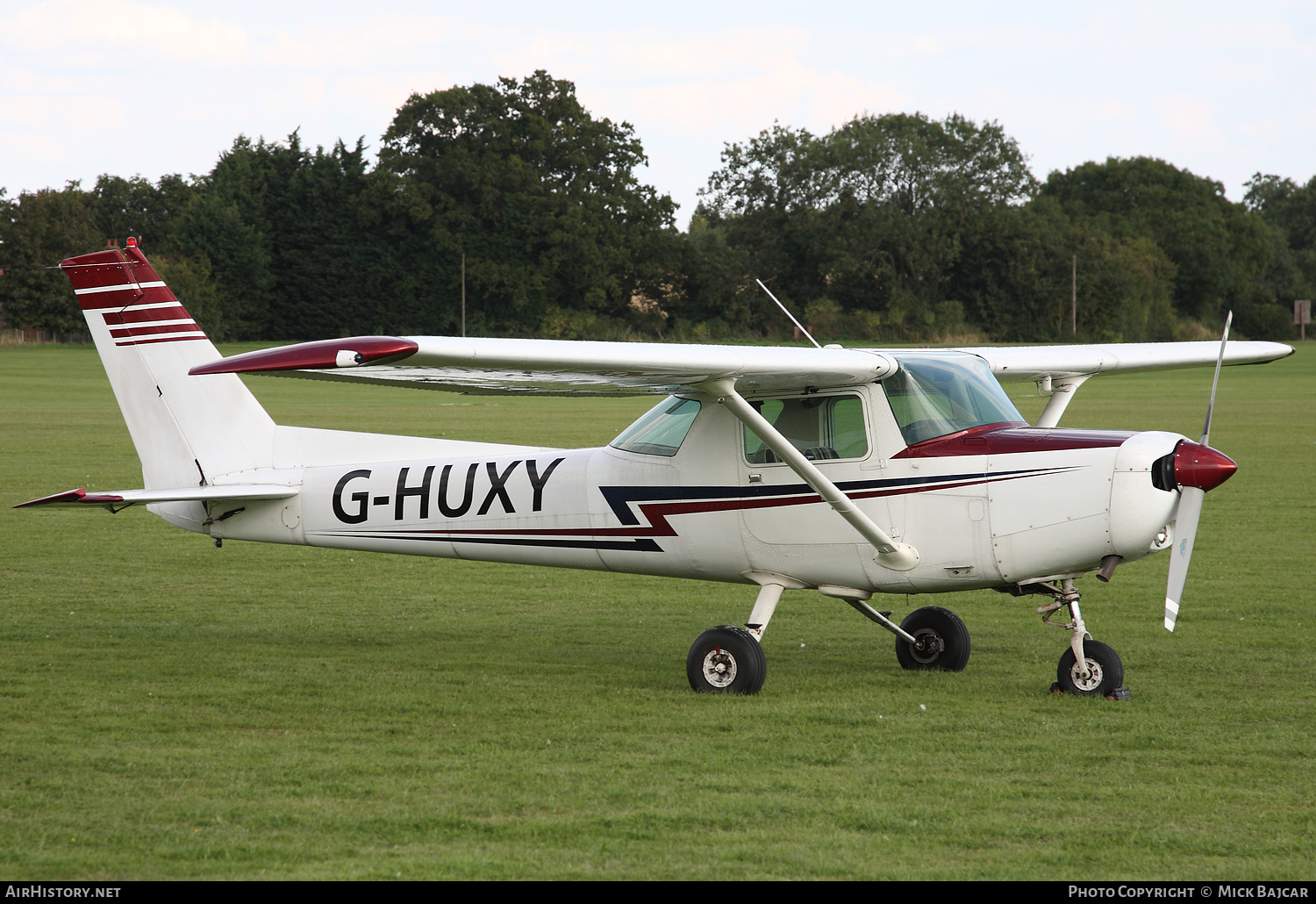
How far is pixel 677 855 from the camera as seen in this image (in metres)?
5.00

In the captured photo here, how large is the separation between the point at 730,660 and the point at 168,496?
4178 mm

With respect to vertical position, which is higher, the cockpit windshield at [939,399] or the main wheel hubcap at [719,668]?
the cockpit windshield at [939,399]

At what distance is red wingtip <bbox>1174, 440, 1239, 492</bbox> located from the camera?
7.06m

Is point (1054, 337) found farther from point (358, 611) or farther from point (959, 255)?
point (358, 611)

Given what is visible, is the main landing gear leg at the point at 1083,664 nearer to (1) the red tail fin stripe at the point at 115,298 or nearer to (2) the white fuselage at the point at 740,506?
(2) the white fuselage at the point at 740,506

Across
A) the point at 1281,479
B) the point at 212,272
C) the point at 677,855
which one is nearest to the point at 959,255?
the point at 212,272

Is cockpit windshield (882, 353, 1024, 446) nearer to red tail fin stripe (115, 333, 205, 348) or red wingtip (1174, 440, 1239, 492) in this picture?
red wingtip (1174, 440, 1239, 492)

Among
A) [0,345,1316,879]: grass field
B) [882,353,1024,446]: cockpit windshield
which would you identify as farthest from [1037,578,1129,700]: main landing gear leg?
[882,353,1024,446]: cockpit windshield

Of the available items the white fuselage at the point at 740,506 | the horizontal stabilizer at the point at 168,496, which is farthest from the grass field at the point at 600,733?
the horizontal stabilizer at the point at 168,496

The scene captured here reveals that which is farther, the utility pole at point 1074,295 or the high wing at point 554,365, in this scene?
the utility pole at point 1074,295

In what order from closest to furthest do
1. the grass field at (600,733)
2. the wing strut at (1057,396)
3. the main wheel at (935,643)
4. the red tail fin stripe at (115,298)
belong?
1. the grass field at (600,733)
2. the main wheel at (935,643)
3. the wing strut at (1057,396)
4. the red tail fin stripe at (115,298)

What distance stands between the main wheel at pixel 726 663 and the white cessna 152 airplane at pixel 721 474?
0.05ft

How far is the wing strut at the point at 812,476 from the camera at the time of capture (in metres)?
7.36
